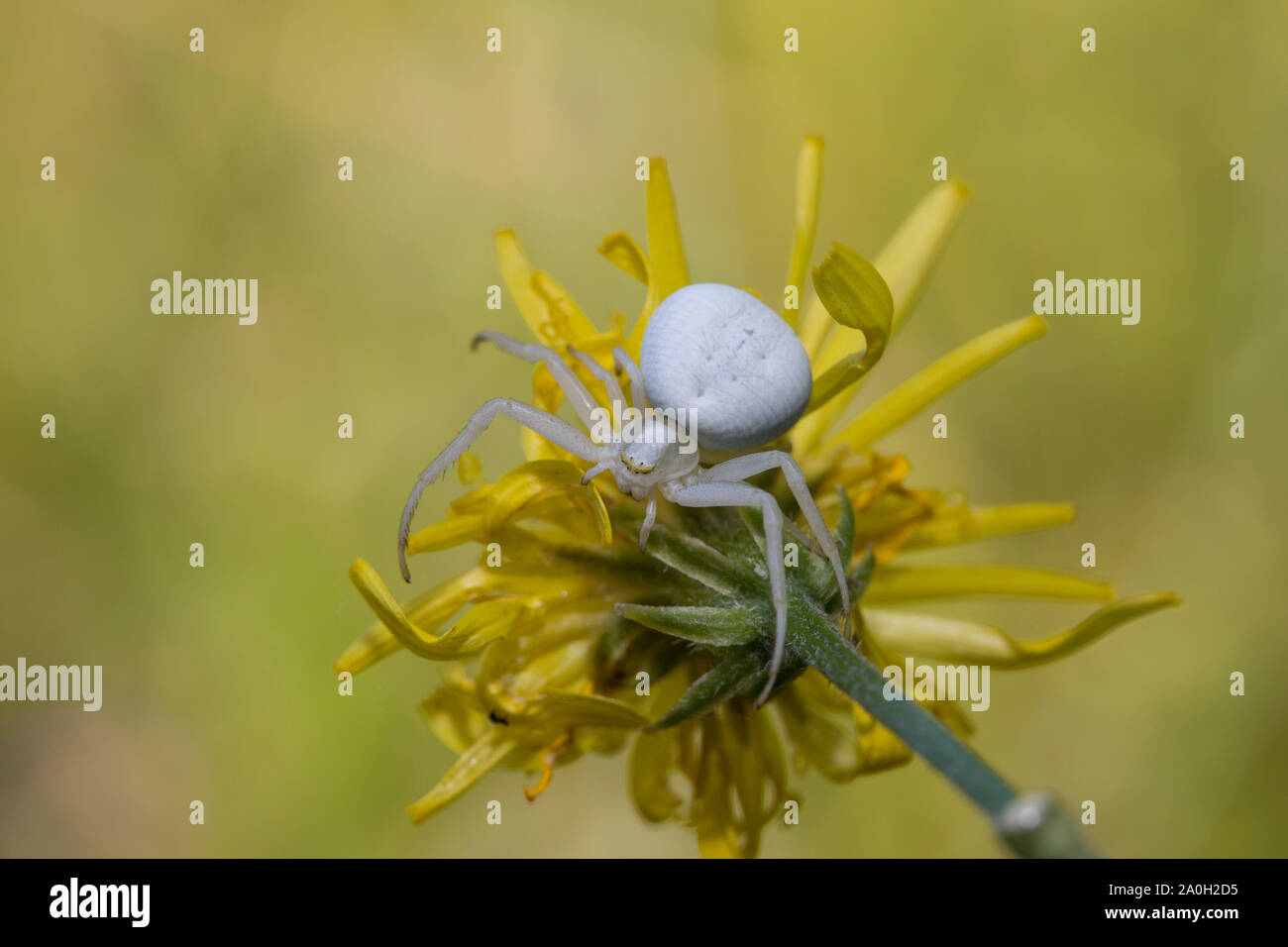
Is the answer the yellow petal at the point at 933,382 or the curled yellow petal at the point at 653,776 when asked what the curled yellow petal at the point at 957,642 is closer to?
the yellow petal at the point at 933,382

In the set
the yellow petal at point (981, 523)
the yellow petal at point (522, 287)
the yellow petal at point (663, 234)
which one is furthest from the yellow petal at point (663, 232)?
the yellow petal at point (981, 523)

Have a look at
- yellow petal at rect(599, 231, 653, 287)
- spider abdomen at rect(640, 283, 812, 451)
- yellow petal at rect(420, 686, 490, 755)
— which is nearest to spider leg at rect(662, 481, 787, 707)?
spider abdomen at rect(640, 283, 812, 451)

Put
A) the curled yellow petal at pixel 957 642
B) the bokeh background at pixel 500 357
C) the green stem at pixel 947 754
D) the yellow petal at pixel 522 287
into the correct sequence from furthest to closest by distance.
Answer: the bokeh background at pixel 500 357 < the yellow petal at pixel 522 287 < the curled yellow petal at pixel 957 642 < the green stem at pixel 947 754

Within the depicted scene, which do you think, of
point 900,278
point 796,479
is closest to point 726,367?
point 796,479

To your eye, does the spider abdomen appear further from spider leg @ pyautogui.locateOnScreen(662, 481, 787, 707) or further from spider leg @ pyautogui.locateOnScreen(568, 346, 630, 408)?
spider leg @ pyautogui.locateOnScreen(568, 346, 630, 408)

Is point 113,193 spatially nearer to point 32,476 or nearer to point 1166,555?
point 32,476

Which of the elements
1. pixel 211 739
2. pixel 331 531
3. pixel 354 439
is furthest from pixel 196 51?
pixel 211 739
